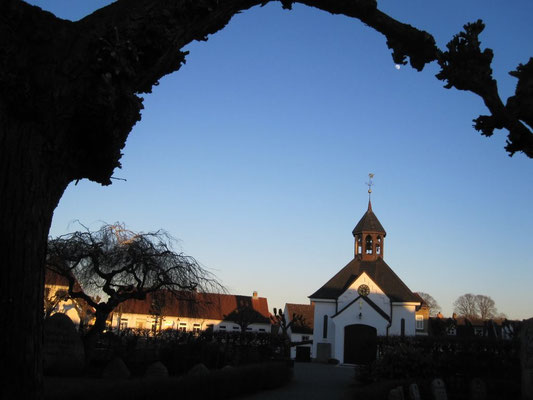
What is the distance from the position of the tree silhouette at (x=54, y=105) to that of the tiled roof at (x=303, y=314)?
57.3m

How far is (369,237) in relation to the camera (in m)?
48.8

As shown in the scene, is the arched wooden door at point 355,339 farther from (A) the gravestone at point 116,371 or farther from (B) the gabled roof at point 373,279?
(A) the gravestone at point 116,371

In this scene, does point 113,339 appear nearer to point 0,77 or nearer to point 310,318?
point 0,77

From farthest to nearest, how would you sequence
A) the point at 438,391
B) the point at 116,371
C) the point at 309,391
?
1. the point at 309,391
2. the point at 116,371
3. the point at 438,391

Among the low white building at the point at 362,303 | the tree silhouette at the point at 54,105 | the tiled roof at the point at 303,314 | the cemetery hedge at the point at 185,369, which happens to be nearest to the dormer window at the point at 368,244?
the low white building at the point at 362,303

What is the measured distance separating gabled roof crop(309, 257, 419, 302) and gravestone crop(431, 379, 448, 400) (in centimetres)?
3276

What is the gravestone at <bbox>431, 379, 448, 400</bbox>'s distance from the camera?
1227cm

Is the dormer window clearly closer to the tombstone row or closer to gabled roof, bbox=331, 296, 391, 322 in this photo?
gabled roof, bbox=331, 296, 391, 322

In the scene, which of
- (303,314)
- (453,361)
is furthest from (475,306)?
(453,361)

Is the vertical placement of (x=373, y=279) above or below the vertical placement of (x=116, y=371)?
above

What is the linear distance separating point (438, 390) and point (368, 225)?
36.7m

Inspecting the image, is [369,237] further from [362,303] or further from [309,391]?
[309,391]

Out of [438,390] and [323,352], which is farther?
[323,352]

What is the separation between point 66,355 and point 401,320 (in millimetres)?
34088
